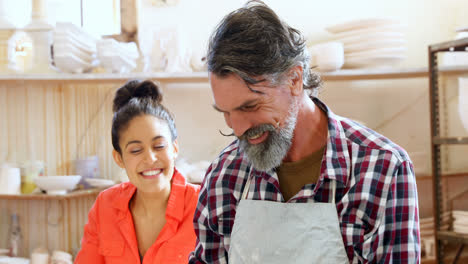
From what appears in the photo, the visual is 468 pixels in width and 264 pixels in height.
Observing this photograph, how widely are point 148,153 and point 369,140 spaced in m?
1.00

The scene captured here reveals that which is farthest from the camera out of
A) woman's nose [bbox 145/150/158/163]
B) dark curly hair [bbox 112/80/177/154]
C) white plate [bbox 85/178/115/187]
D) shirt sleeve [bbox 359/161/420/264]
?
white plate [bbox 85/178/115/187]

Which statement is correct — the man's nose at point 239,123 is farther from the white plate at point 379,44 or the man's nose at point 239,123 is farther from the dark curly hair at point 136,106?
the white plate at point 379,44

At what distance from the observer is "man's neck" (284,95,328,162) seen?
135cm

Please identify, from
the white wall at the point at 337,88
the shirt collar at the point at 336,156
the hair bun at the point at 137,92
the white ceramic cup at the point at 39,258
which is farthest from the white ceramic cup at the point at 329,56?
the white ceramic cup at the point at 39,258

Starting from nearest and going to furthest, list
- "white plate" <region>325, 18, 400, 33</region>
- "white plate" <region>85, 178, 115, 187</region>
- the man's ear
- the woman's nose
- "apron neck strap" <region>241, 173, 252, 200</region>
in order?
the man's ear, "apron neck strap" <region>241, 173, 252, 200</region>, the woman's nose, "white plate" <region>325, 18, 400, 33</region>, "white plate" <region>85, 178, 115, 187</region>

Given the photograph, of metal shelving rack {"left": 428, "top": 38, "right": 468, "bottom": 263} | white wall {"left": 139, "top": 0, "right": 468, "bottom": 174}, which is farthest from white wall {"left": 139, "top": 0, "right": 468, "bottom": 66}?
metal shelving rack {"left": 428, "top": 38, "right": 468, "bottom": 263}

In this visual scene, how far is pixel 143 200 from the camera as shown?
7.05 ft

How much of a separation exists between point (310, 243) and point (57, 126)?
7.48 ft

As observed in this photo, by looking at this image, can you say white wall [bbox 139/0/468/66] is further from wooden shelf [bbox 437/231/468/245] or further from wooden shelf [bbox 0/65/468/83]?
wooden shelf [bbox 437/231/468/245]

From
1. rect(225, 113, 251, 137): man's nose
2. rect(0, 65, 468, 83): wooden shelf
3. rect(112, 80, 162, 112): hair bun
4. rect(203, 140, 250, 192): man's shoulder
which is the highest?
rect(0, 65, 468, 83): wooden shelf

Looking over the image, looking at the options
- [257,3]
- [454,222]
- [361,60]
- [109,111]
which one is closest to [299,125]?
[257,3]

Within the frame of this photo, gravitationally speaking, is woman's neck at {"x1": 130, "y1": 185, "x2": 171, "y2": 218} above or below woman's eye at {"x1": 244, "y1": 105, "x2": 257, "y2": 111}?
below

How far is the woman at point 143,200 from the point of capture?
203cm

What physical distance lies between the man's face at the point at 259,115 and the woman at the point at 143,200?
802 millimetres
